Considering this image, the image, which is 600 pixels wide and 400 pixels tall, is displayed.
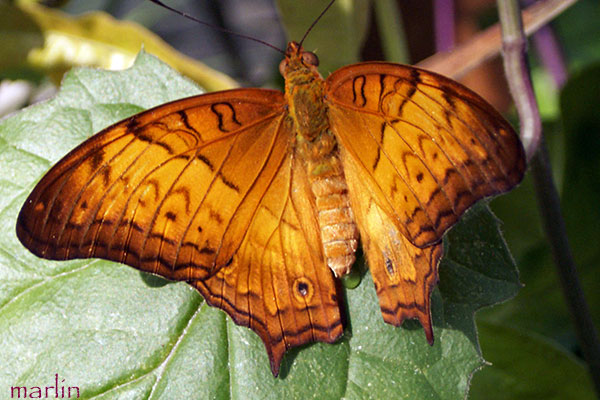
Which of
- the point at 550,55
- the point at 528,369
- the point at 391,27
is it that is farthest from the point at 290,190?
the point at 550,55

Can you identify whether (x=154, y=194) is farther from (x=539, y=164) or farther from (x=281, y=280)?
(x=539, y=164)

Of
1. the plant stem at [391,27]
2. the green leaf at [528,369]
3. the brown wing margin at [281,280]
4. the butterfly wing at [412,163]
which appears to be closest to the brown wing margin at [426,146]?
the butterfly wing at [412,163]

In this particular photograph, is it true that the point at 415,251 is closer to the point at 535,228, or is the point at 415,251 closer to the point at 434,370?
the point at 434,370

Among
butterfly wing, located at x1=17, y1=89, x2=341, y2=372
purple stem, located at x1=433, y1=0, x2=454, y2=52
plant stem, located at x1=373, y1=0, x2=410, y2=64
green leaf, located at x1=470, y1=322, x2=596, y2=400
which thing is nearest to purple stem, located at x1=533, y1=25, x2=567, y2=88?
purple stem, located at x1=433, y1=0, x2=454, y2=52

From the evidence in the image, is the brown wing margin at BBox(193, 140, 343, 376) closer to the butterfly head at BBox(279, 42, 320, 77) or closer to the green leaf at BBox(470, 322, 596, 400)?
the butterfly head at BBox(279, 42, 320, 77)

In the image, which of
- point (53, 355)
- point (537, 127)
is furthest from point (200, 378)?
point (537, 127)

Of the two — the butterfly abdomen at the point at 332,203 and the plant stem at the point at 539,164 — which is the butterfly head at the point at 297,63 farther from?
the plant stem at the point at 539,164

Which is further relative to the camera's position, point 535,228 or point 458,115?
point 535,228
